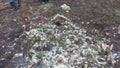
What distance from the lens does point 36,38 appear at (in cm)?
938

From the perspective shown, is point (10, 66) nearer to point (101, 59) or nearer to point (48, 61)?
point (48, 61)

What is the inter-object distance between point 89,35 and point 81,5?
2.67 meters

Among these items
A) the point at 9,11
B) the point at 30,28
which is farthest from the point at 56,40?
the point at 9,11

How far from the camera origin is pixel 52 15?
428 inches

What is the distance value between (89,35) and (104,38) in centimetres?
58

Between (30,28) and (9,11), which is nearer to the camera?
(30,28)

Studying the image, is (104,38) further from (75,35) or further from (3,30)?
(3,30)

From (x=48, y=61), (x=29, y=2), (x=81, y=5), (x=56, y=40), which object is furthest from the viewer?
(x=29, y=2)

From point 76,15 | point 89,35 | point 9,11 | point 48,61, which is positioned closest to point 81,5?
point 76,15

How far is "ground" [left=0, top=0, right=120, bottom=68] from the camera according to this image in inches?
368

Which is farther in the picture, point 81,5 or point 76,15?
point 81,5

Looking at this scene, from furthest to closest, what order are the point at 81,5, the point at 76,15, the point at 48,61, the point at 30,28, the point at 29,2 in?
the point at 29,2, the point at 81,5, the point at 76,15, the point at 30,28, the point at 48,61

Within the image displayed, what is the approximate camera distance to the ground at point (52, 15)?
936cm

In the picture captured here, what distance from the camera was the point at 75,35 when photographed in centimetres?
944
